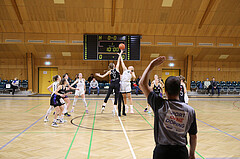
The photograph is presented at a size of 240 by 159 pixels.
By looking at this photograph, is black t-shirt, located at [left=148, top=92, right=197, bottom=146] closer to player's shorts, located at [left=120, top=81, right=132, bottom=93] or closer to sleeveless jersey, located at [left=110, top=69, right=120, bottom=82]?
sleeveless jersey, located at [left=110, top=69, right=120, bottom=82]

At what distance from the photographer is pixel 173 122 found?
6.11ft

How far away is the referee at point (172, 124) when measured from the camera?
1.83 m

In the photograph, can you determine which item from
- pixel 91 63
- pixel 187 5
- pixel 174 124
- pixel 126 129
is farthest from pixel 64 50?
pixel 174 124

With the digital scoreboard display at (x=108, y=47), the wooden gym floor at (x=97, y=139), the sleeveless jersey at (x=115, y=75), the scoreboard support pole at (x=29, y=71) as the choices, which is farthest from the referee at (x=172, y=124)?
the scoreboard support pole at (x=29, y=71)

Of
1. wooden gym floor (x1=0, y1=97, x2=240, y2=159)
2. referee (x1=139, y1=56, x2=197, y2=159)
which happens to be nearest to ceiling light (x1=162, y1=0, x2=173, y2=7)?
wooden gym floor (x1=0, y1=97, x2=240, y2=159)

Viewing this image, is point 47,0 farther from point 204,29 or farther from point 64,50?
point 204,29

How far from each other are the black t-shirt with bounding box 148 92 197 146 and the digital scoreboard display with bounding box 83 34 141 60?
14.6m

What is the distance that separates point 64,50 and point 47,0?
16.2 feet

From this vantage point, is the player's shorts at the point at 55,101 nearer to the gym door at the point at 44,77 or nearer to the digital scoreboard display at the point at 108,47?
the digital scoreboard display at the point at 108,47

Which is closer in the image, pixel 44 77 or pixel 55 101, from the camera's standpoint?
pixel 55 101

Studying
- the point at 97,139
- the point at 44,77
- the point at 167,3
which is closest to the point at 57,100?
the point at 97,139

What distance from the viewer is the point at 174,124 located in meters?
1.86

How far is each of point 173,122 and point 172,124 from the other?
19mm

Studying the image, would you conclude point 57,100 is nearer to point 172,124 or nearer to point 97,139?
point 97,139
